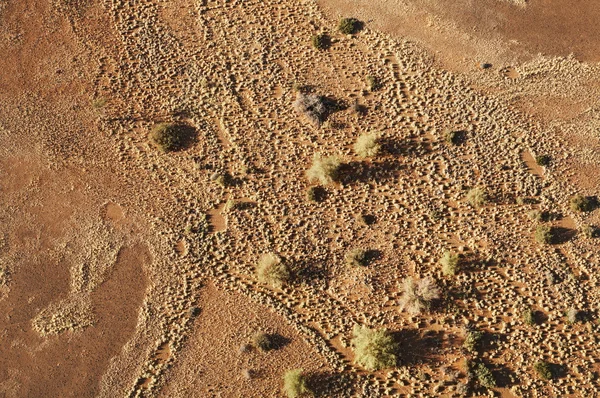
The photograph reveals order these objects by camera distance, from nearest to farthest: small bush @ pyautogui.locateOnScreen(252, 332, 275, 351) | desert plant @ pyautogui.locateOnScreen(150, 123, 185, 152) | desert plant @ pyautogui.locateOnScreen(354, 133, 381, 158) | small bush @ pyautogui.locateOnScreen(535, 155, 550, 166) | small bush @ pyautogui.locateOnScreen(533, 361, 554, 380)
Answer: small bush @ pyautogui.locateOnScreen(533, 361, 554, 380) → small bush @ pyautogui.locateOnScreen(252, 332, 275, 351) → desert plant @ pyautogui.locateOnScreen(354, 133, 381, 158) → small bush @ pyautogui.locateOnScreen(535, 155, 550, 166) → desert plant @ pyautogui.locateOnScreen(150, 123, 185, 152)

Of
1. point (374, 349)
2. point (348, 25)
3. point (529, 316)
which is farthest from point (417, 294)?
point (348, 25)

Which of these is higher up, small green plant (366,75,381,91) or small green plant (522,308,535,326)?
small green plant (366,75,381,91)

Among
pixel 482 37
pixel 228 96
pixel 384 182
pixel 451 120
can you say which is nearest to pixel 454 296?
pixel 384 182

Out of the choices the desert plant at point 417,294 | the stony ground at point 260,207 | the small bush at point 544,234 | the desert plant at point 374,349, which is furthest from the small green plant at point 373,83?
the desert plant at point 374,349

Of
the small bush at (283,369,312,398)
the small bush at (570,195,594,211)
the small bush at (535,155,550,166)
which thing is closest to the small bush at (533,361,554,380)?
the small bush at (570,195,594,211)

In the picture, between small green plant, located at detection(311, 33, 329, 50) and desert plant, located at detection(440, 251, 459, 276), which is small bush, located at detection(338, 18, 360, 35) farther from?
desert plant, located at detection(440, 251, 459, 276)

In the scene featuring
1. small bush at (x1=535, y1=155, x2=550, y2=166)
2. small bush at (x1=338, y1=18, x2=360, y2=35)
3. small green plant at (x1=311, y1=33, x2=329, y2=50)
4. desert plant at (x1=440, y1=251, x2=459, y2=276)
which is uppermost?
small bush at (x1=338, y1=18, x2=360, y2=35)

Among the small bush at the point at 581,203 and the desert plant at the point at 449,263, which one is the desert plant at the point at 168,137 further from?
the small bush at the point at 581,203
